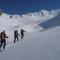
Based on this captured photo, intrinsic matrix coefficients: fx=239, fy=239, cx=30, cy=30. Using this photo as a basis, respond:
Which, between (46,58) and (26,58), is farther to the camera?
(26,58)

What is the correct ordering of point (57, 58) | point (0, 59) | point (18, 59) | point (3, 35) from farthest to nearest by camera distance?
point (3, 35) < point (0, 59) < point (18, 59) < point (57, 58)

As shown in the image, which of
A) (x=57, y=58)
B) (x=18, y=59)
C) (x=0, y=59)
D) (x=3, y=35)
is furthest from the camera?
(x=3, y=35)

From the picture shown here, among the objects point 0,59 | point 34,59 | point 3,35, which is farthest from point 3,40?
point 34,59

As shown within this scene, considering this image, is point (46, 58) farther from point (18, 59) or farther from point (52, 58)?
point (18, 59)

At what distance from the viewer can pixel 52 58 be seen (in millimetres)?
10945

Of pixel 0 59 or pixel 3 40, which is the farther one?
pixel 3 40

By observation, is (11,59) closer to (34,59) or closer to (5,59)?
(5,59)

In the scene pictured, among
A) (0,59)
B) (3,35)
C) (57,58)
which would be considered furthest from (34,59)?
(3,35)

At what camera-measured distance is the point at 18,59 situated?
467 inches

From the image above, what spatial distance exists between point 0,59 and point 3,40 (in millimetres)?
4431

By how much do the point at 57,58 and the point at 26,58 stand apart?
6.07ft

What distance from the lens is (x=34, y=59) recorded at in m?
11.3

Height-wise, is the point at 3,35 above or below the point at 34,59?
above

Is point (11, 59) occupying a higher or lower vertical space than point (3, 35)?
lower
